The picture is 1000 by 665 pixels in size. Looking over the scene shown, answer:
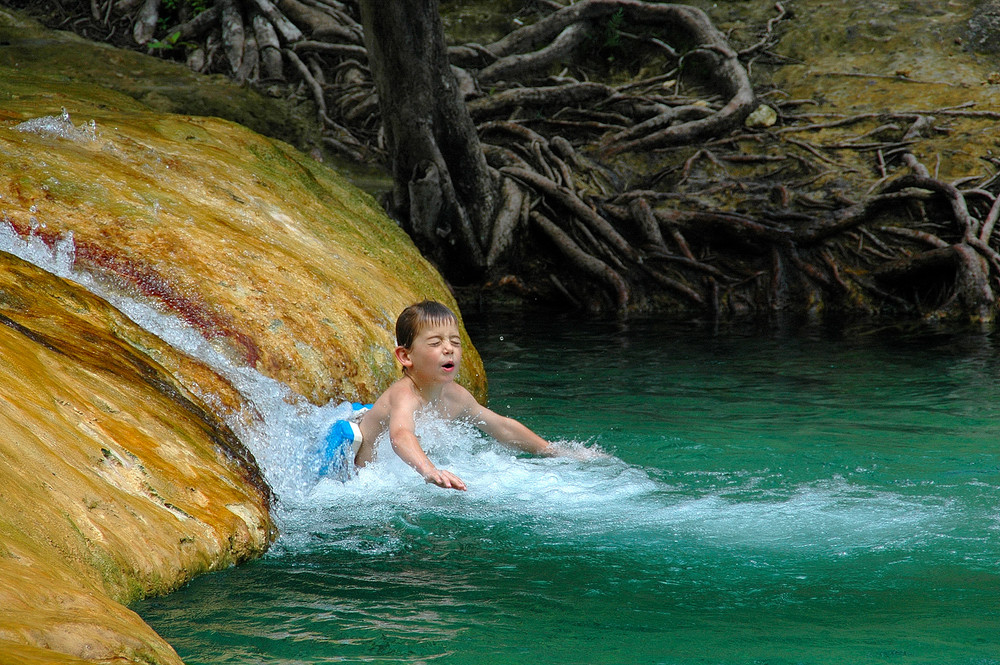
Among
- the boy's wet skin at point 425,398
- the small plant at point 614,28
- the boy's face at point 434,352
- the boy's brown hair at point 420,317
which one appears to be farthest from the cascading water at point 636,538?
the small plant at point 614,28

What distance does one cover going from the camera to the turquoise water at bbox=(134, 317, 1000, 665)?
2803 millimetres

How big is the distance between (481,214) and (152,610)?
8.69 m

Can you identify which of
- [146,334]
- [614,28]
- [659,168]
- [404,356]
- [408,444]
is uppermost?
[614,28]

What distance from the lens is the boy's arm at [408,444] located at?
4383mm

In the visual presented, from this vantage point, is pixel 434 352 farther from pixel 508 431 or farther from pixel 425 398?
pixel 508 431

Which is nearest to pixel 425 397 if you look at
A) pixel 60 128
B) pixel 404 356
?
pixel 404 356

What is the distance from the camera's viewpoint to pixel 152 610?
294 cm

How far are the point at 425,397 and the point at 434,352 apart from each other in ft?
1.06

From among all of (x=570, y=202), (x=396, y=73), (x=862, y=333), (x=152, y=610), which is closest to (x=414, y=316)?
(x=152, y=610)

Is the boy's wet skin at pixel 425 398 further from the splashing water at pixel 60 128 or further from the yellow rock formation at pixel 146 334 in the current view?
the splashing water at pixel 60 128

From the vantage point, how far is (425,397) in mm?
5438

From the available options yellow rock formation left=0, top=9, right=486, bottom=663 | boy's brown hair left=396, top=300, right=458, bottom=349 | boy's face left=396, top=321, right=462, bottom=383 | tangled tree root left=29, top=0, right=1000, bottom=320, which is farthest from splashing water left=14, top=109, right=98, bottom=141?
tangled tree root left=29, top=0, right=1000, bottom=320

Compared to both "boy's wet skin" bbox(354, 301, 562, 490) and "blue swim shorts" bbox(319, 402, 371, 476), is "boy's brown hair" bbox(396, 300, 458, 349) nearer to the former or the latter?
"boy's wet skin" bbox(354, 301, 562, 490)

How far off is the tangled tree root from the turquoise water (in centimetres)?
435
